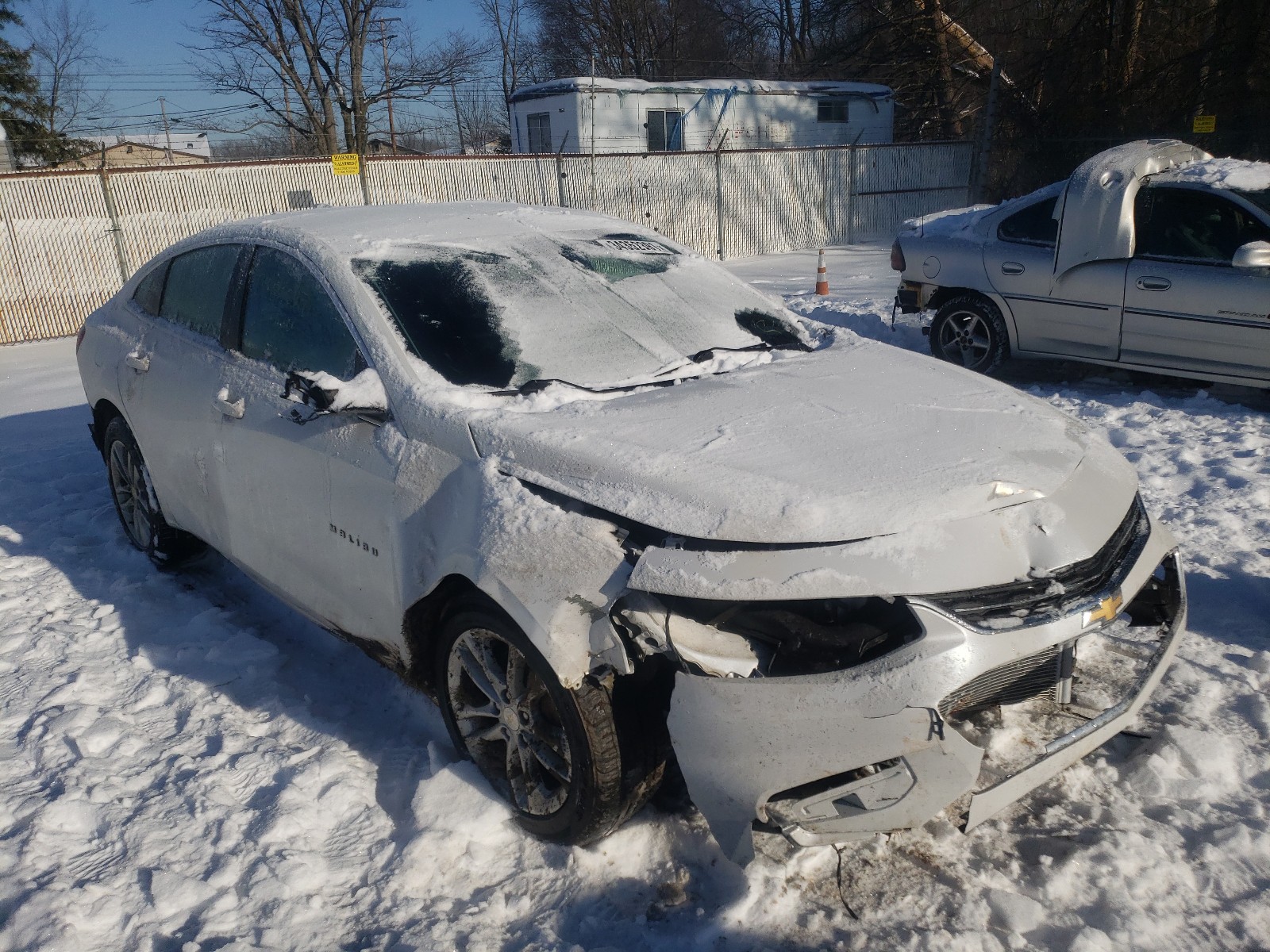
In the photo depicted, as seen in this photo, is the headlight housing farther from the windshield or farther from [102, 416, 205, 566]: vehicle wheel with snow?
[102, 416, 205, 566]: vehicle wheel with snow

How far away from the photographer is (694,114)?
2542cm

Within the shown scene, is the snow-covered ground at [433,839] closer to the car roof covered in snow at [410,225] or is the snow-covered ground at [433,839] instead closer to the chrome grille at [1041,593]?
the chrome grille at [1041,593]

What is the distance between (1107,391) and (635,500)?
19.7ft

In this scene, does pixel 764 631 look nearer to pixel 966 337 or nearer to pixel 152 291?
pixel 152 291

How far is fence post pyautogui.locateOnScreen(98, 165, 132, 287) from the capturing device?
1256 centimetres

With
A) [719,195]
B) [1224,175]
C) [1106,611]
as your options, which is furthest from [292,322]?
[719,195]

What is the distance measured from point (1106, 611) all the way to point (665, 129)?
25265 millimetres

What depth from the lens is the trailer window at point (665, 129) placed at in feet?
82.9

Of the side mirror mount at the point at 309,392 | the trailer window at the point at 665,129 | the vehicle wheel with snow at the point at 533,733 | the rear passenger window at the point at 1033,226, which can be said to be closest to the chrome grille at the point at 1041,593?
the vehicle wheel with snow at the point at 533,733

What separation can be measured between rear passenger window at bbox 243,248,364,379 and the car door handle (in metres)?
0.18

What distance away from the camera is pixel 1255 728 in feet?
9.73

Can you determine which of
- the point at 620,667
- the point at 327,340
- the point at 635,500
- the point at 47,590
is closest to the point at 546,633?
the point at 620,667

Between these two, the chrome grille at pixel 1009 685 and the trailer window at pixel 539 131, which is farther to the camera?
the trailer window at pixel 539 131

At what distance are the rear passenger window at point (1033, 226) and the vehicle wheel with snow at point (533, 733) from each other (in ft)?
20.2
